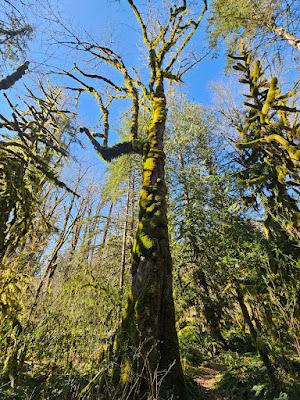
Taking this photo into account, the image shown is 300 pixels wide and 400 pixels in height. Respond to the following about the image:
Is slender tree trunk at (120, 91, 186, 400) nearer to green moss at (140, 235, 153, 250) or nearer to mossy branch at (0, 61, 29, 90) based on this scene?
green moss at (140, 235, 153, 250)

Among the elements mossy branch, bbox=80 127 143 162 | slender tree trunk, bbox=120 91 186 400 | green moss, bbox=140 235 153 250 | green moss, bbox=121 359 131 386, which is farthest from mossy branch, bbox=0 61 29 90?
green moss, bbox=121 359 131 386

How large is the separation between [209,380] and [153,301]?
4031 millimetres

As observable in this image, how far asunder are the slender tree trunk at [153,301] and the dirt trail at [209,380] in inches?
64.0

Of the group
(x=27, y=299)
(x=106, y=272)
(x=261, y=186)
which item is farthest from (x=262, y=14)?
(x=27, y=299)

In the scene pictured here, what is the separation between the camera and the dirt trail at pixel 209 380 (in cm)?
487

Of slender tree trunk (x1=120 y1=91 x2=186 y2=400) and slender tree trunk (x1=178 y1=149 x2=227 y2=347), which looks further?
slender tree trunk (x1=178 y1=149 x2=227 y2=347)

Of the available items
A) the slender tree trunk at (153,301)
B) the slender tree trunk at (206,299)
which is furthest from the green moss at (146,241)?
the slender tree trunk at (206,299)

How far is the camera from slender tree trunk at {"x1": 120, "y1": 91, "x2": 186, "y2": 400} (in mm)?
3414

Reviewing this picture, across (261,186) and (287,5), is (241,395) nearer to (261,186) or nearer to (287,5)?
(261,186)

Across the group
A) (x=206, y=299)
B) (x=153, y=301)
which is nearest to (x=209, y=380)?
(x=206, y=299)

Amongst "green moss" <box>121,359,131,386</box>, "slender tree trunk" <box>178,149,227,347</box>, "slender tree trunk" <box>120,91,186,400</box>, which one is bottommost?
"green moss" <box>121,359,131,386</box>

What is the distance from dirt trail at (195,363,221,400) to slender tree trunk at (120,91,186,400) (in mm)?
1627

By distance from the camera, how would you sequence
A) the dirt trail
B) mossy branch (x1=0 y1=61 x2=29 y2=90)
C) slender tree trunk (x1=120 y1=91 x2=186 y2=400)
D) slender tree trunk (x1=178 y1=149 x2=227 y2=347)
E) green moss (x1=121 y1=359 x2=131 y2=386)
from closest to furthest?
green moss (x1=121 y1=359 x2=131 y2=386) → slender tree trunk (x1=120 y1=91 x2=186 y2=400) → mossy branch (x1=0 y1=61 x2=29 y2=90) → the dirt trail → slender tree trunk (x1=178 y1=149 x2=227 y2=347)

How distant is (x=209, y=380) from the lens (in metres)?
6.39
